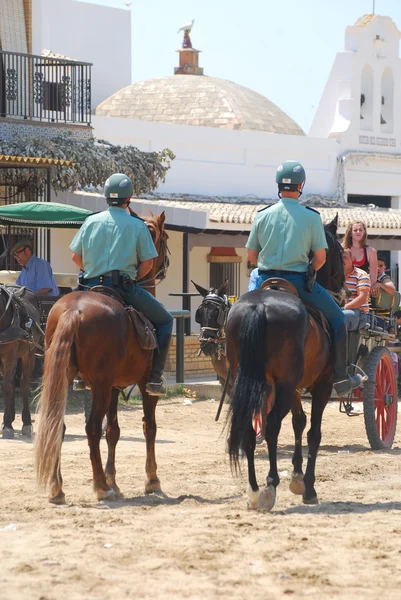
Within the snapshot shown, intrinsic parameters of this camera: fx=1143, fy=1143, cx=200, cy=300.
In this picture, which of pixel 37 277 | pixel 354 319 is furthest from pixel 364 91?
pixel 354 319

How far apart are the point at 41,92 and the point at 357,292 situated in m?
12.7

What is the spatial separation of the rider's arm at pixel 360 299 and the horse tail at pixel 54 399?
3856mm

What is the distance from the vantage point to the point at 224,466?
9789 millimetres

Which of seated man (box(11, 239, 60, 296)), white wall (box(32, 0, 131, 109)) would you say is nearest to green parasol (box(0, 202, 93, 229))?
seated man (box(11, 239, 60, 296))

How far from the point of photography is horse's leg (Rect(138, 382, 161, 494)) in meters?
8.34

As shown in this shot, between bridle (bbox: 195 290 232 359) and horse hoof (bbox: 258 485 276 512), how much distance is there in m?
4.44

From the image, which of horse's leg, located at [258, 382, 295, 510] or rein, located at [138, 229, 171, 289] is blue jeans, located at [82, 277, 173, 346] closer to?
rein, located at [138, 229, 171, 289]

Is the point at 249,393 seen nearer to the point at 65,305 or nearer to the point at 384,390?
the point at 65,305

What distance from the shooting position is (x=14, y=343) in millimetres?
12656

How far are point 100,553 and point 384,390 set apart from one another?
5.79m

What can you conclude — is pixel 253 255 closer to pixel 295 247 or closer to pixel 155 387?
pixel 295 247

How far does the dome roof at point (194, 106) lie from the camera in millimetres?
30859

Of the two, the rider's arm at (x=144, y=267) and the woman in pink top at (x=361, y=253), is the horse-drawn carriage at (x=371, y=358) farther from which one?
the rider's arm at (x=144, y=267)

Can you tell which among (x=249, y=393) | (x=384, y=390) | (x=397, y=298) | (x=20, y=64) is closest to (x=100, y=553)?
(x=249, y=393)
